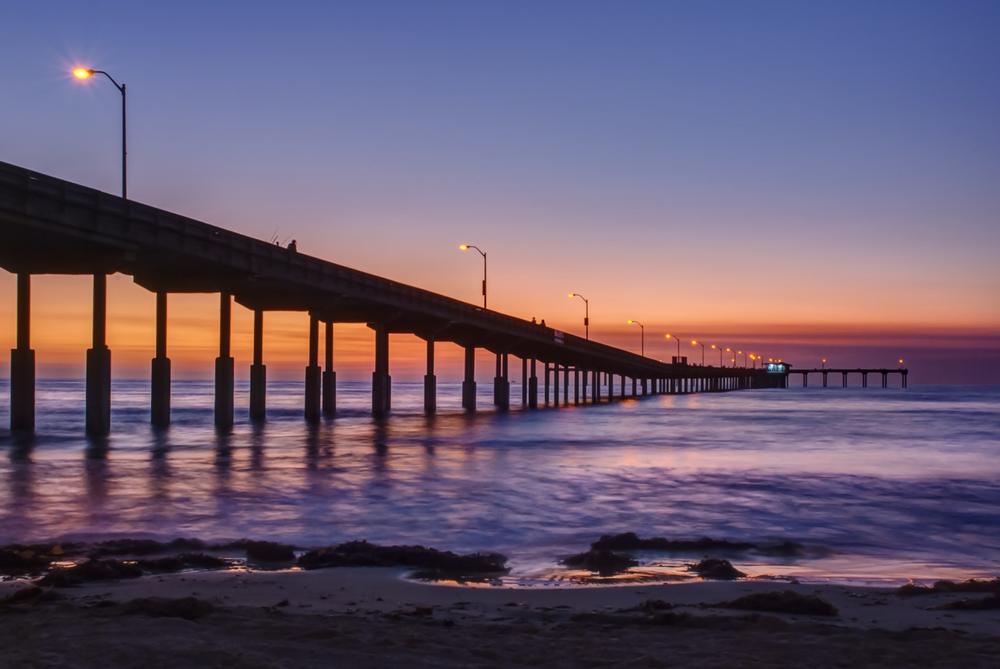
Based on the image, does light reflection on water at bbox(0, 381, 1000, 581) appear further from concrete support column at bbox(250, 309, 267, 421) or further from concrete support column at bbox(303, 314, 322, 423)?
concrete support column at bbox(303, 314, 322, 423)

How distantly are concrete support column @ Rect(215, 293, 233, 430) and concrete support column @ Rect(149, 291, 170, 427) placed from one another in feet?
7.28

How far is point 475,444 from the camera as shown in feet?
119

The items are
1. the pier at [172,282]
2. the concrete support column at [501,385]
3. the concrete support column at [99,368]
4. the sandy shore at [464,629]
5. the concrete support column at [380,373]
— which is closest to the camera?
the sandy shore at [464,629]

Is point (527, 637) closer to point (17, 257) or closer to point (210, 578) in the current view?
point (210, 578)

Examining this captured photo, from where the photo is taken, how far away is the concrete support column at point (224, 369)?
142ft

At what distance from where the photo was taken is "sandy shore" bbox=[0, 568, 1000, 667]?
21.4ft

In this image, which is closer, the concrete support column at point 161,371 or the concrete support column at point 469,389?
the concrete support column at point 161,371

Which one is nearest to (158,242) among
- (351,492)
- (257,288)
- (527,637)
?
(257,288)

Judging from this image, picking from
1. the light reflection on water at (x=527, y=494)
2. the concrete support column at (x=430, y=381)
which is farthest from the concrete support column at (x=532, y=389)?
the light reflection on water at (x=527, y=494)

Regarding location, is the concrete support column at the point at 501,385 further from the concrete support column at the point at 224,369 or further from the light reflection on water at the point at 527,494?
the light reflection on water at the point at 527,494

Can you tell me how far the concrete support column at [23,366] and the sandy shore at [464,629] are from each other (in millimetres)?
29066

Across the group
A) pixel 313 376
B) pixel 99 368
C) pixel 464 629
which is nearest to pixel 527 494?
pixel 464 629

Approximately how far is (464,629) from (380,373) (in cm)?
5655

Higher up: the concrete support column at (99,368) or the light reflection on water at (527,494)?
the concrete support column at (99,368)
